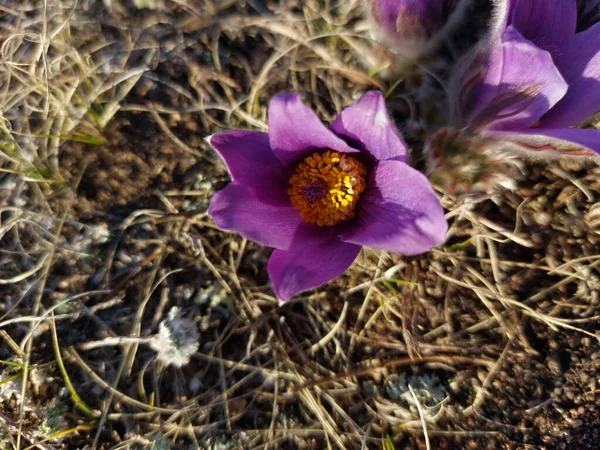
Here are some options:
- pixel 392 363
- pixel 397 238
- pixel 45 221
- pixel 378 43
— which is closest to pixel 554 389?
pixel 392 363

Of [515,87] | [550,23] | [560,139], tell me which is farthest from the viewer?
[550,23]

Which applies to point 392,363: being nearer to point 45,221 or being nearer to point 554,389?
point 554,389

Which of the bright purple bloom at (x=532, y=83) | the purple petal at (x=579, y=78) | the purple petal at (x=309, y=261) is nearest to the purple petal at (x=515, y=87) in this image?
the bright purple bloom at (x=532, y=83)

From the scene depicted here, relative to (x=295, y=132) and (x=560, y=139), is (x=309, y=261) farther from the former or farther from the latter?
(x=560, y=139)

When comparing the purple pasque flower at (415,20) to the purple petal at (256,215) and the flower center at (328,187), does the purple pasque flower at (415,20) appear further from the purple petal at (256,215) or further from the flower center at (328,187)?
the purple petal at (256,215)

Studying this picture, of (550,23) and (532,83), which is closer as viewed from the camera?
(532,83)

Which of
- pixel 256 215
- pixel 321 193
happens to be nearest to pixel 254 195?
pixel 256 215

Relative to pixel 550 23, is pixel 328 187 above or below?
below

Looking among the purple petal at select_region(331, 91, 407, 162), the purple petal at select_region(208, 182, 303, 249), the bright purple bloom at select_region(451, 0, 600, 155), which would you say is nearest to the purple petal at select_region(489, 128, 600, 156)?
the bright purple bloom at select_region(451, 0, 600, 155)
